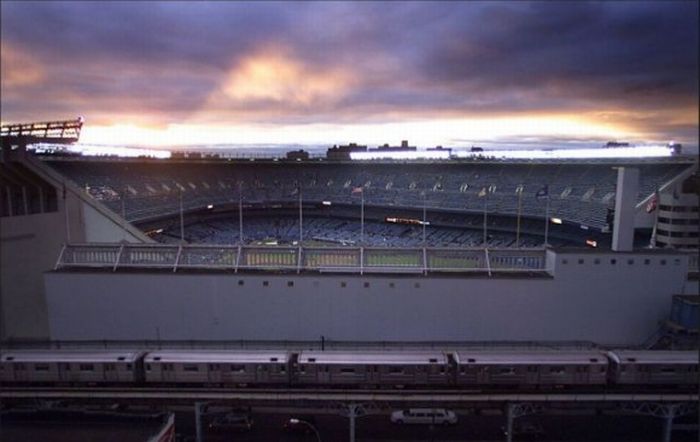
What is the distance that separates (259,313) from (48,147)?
52.0m

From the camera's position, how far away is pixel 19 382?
52.4 feet

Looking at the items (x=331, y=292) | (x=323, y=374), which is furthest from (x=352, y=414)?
(x=331, y=292)

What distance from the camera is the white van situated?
1606cm

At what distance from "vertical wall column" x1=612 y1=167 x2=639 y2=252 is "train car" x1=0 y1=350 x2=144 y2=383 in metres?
20.4

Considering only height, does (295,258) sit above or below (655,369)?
above

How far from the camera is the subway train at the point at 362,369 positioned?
49.9 feet

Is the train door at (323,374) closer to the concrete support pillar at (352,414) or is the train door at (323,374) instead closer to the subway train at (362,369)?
the subway train at (362,369)

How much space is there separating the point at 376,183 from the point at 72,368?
147ft

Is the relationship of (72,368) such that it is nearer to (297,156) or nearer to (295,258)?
(295,258)

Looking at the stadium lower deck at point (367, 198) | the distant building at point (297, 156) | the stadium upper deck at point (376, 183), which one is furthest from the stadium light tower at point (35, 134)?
the distant building at point (297, 156)

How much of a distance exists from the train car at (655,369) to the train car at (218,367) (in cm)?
1161

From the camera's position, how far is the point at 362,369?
50.1 feet

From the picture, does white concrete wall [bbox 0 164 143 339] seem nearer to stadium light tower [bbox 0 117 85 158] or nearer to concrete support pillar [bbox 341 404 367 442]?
stadium light tower [bbox 0 117 85 158]

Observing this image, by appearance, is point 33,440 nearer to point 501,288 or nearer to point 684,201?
point 501,288
